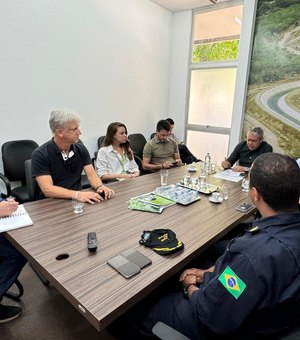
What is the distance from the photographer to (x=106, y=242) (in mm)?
1319

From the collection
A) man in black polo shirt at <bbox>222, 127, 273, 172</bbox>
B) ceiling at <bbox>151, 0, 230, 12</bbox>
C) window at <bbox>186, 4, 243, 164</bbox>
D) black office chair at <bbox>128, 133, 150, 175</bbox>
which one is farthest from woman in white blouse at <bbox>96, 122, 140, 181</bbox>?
ceiling at <bbox>151, 0, 230, 12</bbox>

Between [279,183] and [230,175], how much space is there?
1812 millimetres

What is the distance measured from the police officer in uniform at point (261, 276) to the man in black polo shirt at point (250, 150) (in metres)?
1.99

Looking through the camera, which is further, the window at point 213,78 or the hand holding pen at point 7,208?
the window at point 213,78

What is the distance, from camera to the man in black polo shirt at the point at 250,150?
121 inches

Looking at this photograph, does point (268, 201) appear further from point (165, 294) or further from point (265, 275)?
point (165, 294)

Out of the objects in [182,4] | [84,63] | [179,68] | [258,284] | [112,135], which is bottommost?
[258,284]

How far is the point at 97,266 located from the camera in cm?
113

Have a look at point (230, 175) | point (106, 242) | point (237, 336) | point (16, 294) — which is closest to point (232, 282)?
point (237, 336)

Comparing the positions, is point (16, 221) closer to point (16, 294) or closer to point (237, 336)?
point (16, 294)

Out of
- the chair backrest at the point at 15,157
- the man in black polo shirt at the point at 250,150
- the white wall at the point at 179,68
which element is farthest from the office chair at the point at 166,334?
the white wall at the point at 179,68

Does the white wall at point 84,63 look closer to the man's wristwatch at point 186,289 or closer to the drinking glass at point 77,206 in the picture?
the drinking glass at point 77,206

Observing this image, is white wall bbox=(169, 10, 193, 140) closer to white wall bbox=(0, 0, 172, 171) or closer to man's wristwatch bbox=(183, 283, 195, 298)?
white wall bbox=(0, 0, 172, 171)

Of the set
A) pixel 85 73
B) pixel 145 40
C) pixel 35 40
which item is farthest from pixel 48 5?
pixel 145 40
